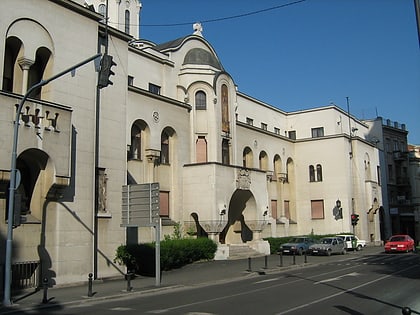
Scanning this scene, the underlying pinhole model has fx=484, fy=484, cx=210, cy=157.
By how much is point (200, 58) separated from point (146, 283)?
21065mm

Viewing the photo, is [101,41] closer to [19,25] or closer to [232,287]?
[19,25]

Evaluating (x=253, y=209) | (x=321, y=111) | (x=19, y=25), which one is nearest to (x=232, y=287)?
(x=19, y=25)

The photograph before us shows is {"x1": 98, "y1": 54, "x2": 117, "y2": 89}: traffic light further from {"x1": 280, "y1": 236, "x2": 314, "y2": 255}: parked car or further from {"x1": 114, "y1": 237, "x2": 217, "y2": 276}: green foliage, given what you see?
{"x1": 280, "y1": 236, "x2": 314, "y2": 255}: parked car

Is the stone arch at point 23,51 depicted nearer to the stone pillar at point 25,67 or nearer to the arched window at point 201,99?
the stone pillar at point 25,67

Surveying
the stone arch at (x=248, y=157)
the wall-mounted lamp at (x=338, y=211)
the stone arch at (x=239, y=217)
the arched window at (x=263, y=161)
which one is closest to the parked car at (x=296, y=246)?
the stone arch at (x=239, y=217)

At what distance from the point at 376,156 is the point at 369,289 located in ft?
152

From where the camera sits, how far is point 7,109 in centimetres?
1789

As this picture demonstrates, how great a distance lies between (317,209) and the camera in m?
51.3

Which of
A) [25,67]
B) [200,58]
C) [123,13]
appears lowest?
[25,67]

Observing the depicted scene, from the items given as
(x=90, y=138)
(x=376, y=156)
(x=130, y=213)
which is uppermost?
(x=376, y=156)

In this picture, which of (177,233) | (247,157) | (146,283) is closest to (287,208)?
(247,157)

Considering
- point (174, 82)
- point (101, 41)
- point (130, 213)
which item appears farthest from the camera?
point (174, 82)

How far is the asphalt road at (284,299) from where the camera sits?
1248cm

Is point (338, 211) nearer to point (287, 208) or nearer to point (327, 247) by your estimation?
point (287, 208)
